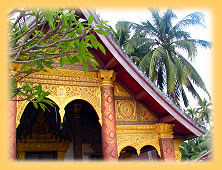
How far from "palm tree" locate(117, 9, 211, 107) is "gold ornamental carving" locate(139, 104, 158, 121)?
32.3 ft

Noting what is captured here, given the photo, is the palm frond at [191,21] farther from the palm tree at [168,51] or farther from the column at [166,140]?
the column at [166,140]

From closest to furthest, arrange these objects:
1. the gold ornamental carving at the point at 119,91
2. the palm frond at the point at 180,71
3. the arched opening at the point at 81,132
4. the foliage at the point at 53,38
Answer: the foliage at the point at 53,38 < the gold ornamental carving at the point at 119,91 < the arched opening at the point at 81,132 < the palm frond at the point at 180,71

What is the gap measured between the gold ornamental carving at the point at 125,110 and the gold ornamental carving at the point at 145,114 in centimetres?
18

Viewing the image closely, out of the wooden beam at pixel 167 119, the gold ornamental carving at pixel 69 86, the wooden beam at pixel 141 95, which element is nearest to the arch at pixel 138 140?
the wooden beam at pixel 167 119

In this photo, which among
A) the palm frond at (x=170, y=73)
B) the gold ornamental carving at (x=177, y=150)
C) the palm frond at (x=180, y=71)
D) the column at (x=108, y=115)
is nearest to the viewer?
the column at (x=108, y=115)

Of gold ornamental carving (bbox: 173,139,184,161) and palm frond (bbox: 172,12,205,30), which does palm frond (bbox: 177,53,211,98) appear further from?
gold ornamental carving (bbox: 173,139,184,161)

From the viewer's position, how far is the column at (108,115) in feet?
20.5

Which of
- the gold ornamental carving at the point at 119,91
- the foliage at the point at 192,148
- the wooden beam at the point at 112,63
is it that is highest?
the wooden beam at the point at 112,63

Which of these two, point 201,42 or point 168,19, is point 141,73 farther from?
point 168,19

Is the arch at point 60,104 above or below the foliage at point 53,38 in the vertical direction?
below

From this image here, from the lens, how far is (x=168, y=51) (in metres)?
19.2

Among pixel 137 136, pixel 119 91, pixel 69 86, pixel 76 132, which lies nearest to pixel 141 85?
pixel 119 91

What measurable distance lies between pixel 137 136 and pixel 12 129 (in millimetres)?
3000

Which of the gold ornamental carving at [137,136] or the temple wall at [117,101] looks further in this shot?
the gold ornamental carving at [137,136]
